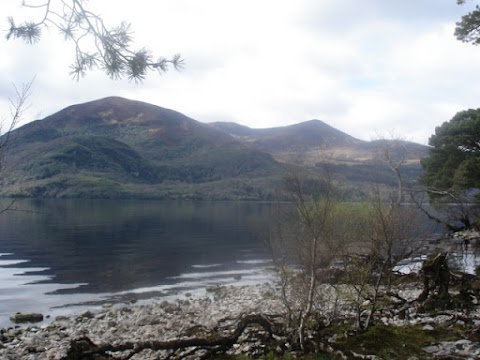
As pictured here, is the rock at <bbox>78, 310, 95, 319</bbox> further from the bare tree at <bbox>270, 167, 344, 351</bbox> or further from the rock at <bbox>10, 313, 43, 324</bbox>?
the bare tree at <bbox>270, 167, 344, 351</bbox>

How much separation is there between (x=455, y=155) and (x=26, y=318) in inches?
1491

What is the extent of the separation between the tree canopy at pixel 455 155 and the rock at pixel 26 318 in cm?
3199

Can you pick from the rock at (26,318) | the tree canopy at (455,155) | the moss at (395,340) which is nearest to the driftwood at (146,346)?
the moss at (395,340)

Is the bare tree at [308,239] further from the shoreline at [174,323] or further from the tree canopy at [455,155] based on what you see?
the tree canopy at [455,155]

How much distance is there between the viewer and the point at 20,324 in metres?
19.7

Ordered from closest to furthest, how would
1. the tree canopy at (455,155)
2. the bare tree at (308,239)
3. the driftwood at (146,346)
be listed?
1. the driftwood at (146,346)
2. the bare tree at (308,239)
3. the tree canopy at (455,155)

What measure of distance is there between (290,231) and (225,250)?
35.6 metres

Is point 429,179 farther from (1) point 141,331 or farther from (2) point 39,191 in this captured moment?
(2) point 39,191

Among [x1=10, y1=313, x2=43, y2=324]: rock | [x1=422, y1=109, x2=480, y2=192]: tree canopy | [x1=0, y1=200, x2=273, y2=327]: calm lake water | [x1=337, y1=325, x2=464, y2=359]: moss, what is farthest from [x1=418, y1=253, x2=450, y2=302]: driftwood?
[x1=422, y1=109, x2=480, y2=192]: tree canopy

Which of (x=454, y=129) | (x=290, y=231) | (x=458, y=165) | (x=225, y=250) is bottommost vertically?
(x=225, y=250)

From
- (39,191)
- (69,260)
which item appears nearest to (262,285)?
(69,260)

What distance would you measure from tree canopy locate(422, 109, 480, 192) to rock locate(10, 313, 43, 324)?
32.0 meters

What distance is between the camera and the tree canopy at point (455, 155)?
1502 inches

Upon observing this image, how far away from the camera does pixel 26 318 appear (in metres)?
20.4
